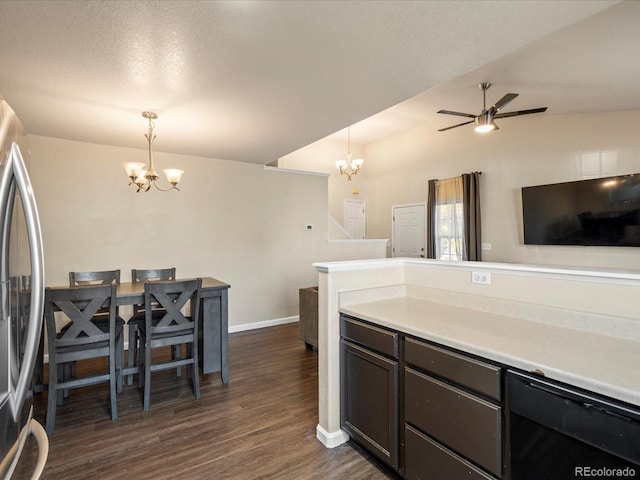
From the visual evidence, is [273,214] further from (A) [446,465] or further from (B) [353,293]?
(A) [446,465]

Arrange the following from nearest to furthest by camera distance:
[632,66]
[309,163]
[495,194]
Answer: [632,66], [495,194], [309,163]

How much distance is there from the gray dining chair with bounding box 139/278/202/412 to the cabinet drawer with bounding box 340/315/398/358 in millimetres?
1492

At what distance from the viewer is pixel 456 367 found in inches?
59.0

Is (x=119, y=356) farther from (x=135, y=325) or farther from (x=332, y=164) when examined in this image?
(x=332, y=164)

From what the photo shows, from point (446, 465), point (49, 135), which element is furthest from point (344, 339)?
point (49, 135)

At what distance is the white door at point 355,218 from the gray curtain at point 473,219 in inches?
119

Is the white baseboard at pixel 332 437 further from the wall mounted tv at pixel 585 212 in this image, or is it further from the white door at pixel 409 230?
the white door at pixel 409 230

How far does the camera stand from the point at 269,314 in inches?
208

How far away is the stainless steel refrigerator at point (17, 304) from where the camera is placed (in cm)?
78

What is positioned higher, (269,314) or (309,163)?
(309,163)

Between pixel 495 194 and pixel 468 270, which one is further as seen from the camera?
pixel 495 194

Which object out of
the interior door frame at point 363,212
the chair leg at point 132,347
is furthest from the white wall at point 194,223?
the interior door frame at point 363,212

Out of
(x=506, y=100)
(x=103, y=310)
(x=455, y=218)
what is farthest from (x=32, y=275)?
(x=455, y=218)

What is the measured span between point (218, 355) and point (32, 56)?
9.02 feet
